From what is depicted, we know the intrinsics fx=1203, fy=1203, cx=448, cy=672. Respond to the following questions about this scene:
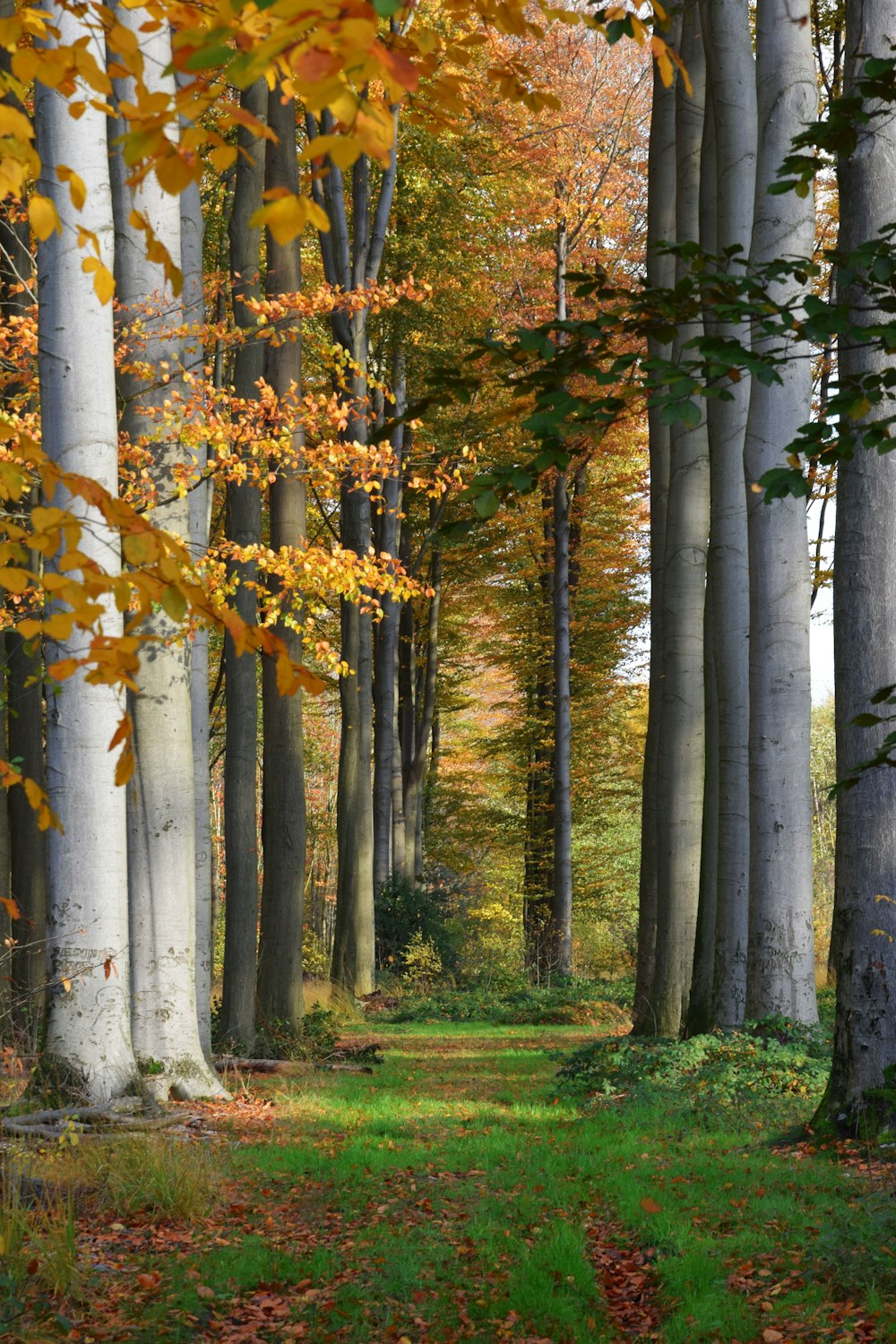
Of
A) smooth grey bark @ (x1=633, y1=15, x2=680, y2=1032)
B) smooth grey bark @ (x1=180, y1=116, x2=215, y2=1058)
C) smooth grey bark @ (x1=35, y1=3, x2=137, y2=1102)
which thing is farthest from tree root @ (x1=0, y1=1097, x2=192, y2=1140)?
smooth grey bark @ (x1=633, y1=15, x2=680, y2=1032)

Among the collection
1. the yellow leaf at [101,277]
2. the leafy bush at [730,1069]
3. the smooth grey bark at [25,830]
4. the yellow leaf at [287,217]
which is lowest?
the leafy bush at [730,1069]

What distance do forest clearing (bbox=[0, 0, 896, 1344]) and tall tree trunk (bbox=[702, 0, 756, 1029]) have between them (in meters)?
0.04

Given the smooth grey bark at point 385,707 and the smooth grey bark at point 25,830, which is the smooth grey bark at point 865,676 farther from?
the smooth grey bark at point 385,707

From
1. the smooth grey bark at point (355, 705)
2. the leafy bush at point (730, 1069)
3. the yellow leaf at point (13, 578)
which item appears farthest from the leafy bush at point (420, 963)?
the yellow leaf at point (13, 578)

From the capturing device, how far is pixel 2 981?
9.76 metres

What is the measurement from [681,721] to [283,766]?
4.44 meters

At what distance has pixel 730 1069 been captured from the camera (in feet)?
26.2

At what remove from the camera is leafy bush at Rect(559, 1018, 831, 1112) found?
7.73 m

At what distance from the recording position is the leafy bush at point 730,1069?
7.73 metres

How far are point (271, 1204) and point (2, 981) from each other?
15.8ft

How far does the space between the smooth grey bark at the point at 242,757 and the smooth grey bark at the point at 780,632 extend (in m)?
4.89

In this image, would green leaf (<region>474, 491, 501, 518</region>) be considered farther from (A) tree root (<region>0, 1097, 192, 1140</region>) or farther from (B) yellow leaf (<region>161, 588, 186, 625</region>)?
(A) tree root (<region>0, 1097, 192, 1140</region>)

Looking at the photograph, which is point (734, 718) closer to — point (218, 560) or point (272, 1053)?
point (218, 560)

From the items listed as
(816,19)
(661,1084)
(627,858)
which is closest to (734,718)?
(661,1084)
